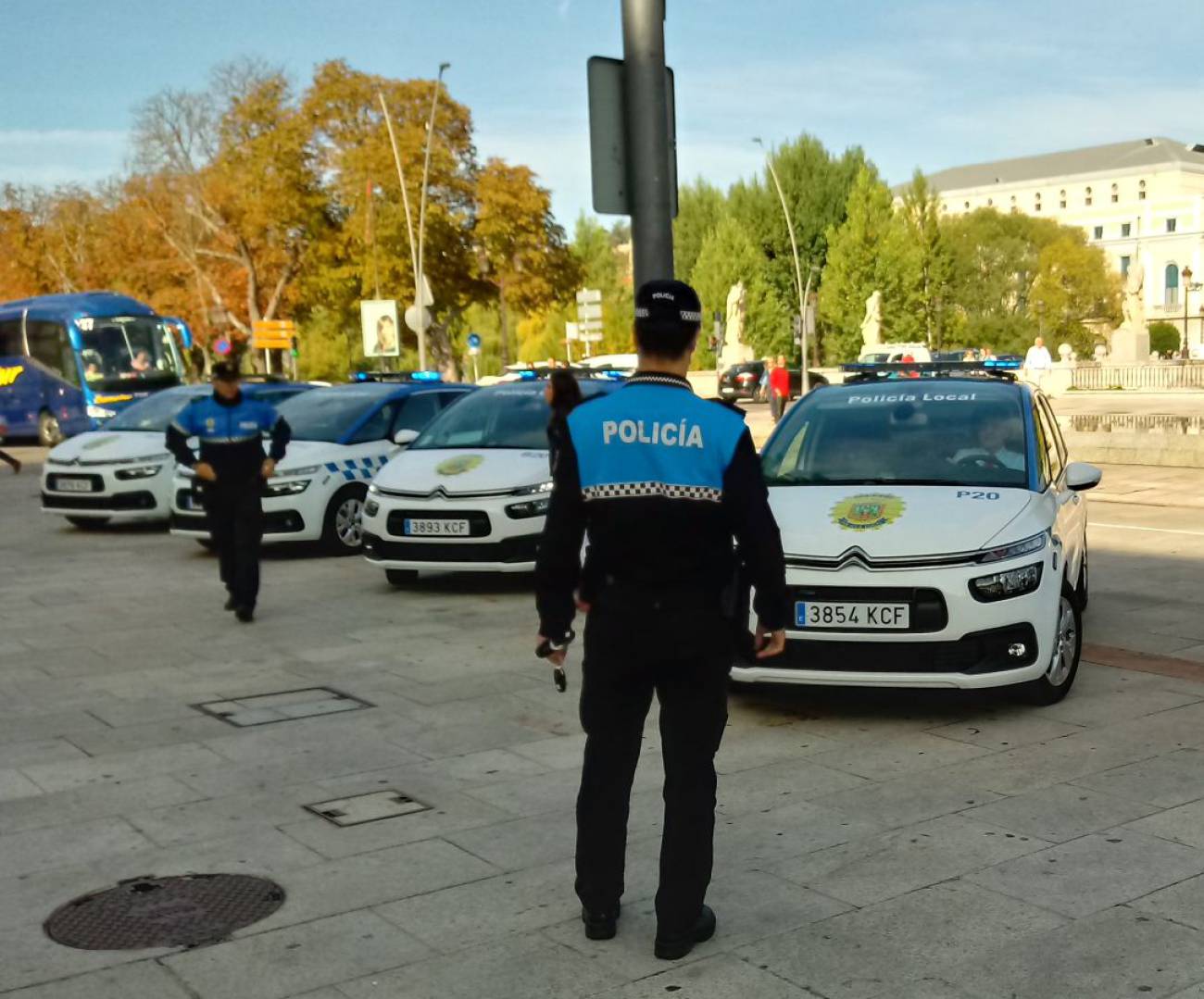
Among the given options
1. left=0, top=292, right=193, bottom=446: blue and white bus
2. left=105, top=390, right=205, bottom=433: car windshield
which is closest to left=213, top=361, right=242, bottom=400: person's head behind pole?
left=105, top=390, right=205, bottom=433: car windshield

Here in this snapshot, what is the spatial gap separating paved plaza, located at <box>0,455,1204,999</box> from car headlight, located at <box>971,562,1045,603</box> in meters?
0.60

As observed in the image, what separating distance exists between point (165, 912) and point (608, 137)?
191 inches

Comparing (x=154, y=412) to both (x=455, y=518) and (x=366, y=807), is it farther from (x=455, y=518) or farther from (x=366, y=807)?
(x=366, y=807)

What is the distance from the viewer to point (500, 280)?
169 feet

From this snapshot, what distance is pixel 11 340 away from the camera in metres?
34.8

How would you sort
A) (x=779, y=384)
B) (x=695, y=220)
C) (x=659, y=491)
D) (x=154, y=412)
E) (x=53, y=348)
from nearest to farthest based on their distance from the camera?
(x=659, y=491) → (x=154, y=412) → (x=779, y=384) → (x=53, y=348) → (x=695, y=220)

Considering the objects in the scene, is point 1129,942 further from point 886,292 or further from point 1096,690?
point 886,292

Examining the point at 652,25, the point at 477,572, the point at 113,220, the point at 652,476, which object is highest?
the point at 113,220

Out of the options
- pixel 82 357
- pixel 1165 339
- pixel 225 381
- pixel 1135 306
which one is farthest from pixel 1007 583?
pixel 1165 339

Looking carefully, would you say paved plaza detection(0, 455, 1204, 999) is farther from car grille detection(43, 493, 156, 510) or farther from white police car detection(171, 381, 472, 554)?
car grille detection(43, 493, 156, 510)

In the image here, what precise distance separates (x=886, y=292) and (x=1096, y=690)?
236 feet

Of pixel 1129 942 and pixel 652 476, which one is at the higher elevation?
pixel 652 476

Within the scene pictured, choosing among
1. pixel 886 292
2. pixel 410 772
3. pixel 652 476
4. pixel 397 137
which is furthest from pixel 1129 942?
pixel 886 292

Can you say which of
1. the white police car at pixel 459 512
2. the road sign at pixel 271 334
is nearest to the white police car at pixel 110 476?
the white police car at pixel 459 512
